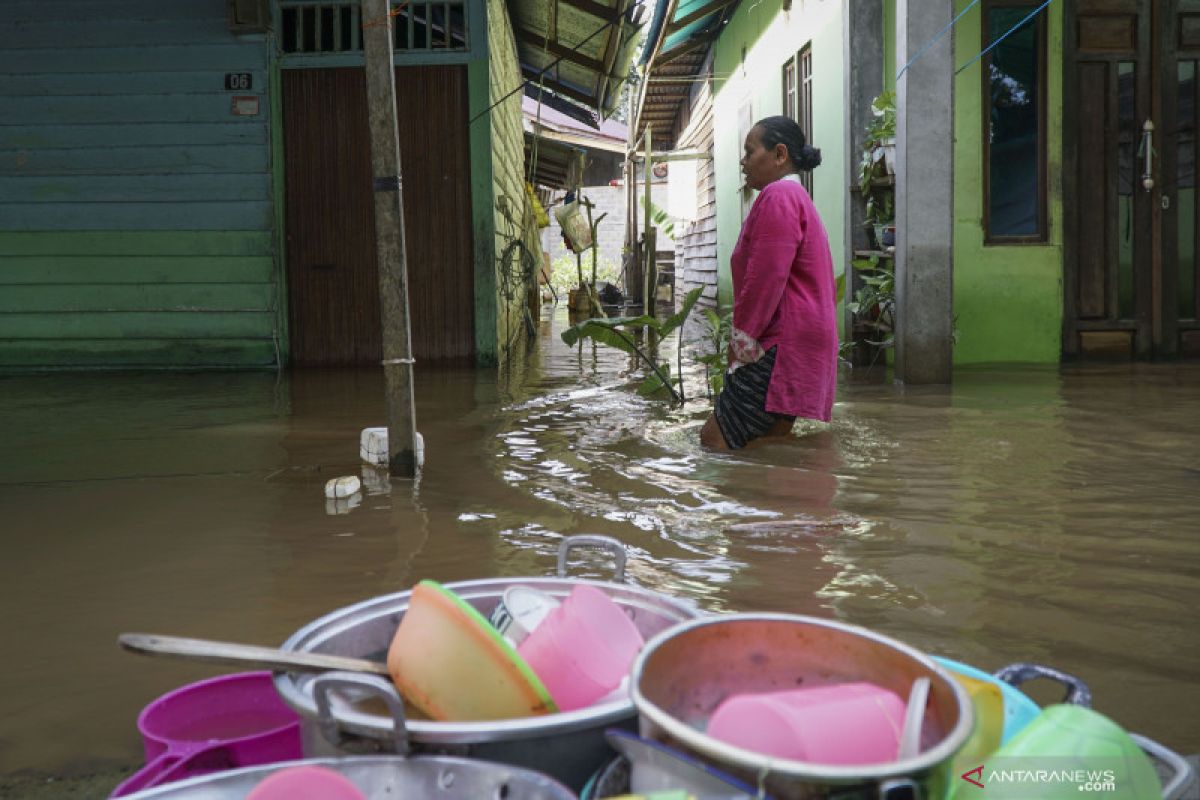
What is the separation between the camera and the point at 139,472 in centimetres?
482

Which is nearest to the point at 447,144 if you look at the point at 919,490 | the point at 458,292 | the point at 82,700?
the point at 458,292

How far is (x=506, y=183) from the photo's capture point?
11.5 metres

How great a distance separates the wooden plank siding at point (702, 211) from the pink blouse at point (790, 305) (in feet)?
41.2

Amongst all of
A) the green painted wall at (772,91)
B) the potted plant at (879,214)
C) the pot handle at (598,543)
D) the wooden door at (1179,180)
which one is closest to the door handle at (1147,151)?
the wooden door at (1179,180)

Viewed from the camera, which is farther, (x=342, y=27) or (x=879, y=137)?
(x=342, y=27)

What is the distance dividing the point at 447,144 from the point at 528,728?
27.3 feet

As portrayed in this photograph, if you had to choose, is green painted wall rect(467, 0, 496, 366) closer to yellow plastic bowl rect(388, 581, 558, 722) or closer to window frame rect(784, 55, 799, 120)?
window frame rect(784, 55, 799, 120)

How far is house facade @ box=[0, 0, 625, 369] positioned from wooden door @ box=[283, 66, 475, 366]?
17 mm

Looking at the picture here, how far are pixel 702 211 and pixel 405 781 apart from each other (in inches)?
795

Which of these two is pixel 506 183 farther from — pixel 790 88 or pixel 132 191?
pixel 132 191

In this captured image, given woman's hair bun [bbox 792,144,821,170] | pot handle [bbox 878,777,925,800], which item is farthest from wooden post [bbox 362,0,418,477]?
pot handle [bbox 878,777,925,800]

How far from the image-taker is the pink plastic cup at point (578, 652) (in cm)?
152

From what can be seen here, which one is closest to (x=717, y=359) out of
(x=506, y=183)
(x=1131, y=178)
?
(x=1131, y=178)

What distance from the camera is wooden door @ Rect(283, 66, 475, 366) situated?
9.12 meters
